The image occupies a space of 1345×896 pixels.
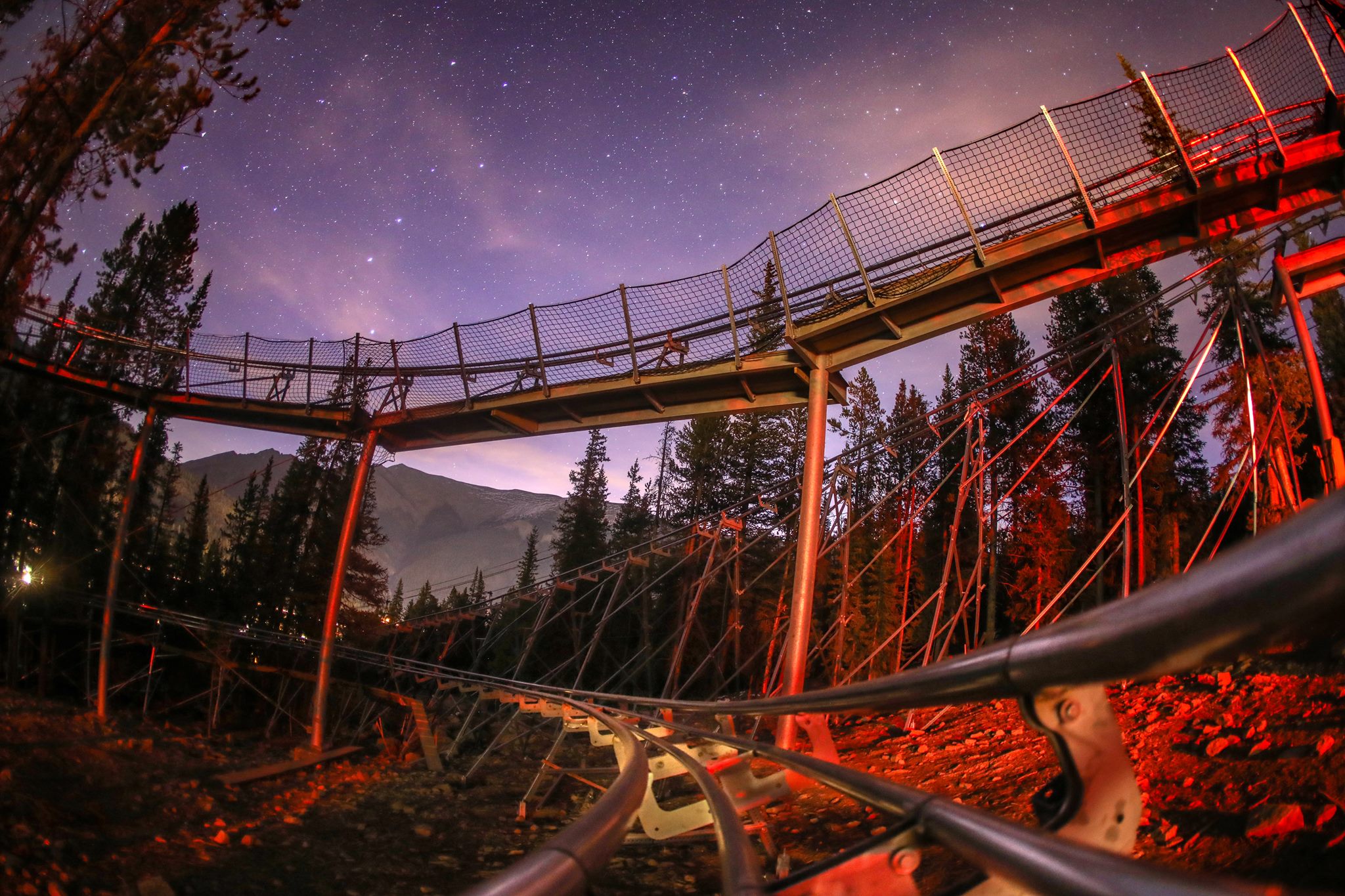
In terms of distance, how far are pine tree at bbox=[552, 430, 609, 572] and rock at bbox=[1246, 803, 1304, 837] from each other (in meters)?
27.3

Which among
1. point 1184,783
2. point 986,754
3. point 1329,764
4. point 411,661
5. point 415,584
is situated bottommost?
point 415,584

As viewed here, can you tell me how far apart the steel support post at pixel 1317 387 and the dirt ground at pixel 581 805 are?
7.83ft

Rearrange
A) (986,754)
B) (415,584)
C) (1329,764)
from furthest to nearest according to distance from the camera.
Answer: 1. (415,584)
2. (986,754)
3. (1329,764)

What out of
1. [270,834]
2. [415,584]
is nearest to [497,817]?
[270,834]

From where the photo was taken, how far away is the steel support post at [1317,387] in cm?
662

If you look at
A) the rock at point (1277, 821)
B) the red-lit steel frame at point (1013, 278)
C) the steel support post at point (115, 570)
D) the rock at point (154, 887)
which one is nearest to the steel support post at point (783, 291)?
the red-lit steel frame at point (1013, 278)

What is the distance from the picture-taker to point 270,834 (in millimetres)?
8039

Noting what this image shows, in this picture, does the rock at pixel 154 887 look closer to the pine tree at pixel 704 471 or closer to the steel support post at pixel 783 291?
the steel support post at pixel 783 291

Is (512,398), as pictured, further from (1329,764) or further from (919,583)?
(919,583)

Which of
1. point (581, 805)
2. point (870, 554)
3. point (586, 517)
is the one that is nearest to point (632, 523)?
point (586, 517)

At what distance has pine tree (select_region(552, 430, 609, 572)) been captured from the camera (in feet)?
118

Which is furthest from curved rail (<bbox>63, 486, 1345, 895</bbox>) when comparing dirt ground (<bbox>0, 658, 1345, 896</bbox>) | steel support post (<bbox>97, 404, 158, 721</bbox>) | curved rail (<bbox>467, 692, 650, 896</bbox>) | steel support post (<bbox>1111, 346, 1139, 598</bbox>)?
steel support post (<bbox>97, 404, 158, 721</bbox>)

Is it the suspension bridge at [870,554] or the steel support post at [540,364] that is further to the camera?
the steel support post at [540,364]

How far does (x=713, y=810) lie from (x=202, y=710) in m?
21.0
